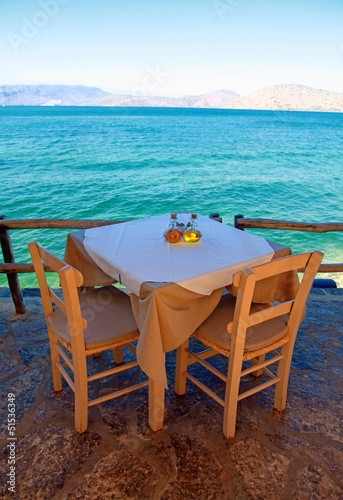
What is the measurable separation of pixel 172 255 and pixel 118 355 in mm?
894

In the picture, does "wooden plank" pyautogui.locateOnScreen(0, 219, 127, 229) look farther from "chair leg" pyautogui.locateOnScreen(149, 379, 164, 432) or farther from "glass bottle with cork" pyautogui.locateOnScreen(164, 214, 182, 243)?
"chair leg" pyautogui.locateOnScreen(149, 379, 164, 432)

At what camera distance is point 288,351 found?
165 cm

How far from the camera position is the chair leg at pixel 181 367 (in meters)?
1.73

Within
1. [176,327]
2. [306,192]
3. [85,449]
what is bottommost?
[306,192]

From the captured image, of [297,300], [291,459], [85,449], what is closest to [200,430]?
[291,459]

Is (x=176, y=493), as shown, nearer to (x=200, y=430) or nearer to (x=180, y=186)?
(x=200, y=430)

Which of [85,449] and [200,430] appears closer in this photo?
[85,449]

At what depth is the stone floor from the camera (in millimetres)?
1299

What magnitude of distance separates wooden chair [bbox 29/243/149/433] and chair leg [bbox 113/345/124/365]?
37 cm

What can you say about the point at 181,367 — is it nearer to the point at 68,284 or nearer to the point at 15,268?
the point at 68,284

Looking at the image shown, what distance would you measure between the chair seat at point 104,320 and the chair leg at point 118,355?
0.43 metres

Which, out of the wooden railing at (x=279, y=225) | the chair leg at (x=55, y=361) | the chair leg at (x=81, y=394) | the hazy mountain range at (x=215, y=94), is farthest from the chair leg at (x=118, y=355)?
the hazy mountain range at (x=215, y=94)

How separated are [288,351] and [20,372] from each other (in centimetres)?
167

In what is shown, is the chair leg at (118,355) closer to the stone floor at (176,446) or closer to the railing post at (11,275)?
the stone floor at (176,446)
